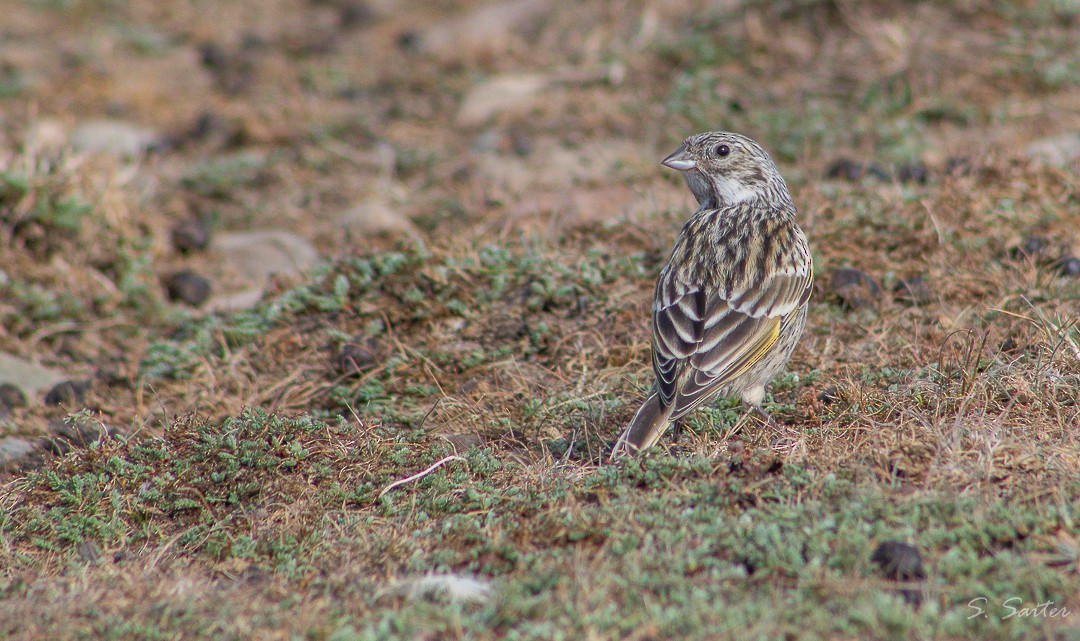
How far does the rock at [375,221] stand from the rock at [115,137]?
8.80 feet

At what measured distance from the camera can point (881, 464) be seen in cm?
438

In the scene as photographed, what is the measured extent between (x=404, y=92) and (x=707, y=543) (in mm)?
8643

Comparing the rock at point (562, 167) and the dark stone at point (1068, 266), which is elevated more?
the dark stone at point (1068, 266)

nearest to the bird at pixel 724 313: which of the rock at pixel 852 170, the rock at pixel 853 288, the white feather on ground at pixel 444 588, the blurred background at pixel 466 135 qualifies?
the rock at pixel 853 288

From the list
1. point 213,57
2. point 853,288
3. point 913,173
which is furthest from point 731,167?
point 213,57

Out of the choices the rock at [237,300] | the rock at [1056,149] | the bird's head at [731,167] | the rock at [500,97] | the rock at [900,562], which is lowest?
the rock at [237,300]

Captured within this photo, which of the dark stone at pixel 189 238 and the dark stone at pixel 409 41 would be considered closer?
the dark stone at pixel 189 238

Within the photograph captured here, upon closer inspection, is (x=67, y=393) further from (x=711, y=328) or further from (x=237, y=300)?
(x=711, y=328)

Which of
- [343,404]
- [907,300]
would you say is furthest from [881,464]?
[343,404]

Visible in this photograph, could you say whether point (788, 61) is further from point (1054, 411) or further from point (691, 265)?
point (1054, 411)

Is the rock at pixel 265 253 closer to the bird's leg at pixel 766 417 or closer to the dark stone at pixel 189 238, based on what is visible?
the dark stone at pixel 189 238

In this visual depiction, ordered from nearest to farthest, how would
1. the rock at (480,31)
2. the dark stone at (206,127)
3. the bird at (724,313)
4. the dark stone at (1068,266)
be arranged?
1. the bird at (724,313)
2. the dark stone at (1068,266)
3. the dark stone at (206,127)
4. the rock at (480,31)

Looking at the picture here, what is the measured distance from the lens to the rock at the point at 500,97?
1063 cm

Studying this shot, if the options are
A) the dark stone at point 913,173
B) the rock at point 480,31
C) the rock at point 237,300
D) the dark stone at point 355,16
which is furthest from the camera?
the dark stone at point 355,16
